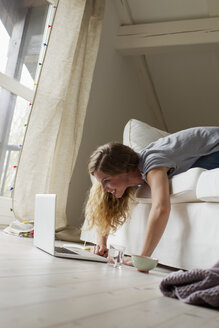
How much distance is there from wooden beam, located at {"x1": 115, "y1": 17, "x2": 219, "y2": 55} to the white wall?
0.14 m

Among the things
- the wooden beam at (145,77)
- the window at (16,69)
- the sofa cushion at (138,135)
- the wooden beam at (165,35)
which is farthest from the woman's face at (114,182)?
the wooden beam at (145,77)

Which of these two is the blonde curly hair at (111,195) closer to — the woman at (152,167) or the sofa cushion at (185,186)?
the woman at (152,167)

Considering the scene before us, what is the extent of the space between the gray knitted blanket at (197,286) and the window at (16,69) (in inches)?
86.4

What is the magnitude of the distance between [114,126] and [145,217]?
2.03 metres

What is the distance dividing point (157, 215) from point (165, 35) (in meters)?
2.36

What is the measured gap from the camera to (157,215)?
1.72 m

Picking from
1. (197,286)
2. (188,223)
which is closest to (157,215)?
(188,223)

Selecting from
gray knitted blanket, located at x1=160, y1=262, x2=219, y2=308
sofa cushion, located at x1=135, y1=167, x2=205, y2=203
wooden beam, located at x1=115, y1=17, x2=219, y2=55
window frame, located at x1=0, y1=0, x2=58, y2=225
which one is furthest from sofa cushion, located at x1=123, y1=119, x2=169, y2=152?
gray knitted blanket, located at x1=160, y1=262, x2=219, y2=308

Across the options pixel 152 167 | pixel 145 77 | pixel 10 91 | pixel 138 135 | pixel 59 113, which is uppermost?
pixel 145 77

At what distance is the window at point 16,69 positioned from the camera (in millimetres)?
2975

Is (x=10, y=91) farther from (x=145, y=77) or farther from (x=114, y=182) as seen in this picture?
(x=145, y=77)

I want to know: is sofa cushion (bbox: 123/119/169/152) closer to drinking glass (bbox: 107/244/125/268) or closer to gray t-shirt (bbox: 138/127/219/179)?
gray t-shirt (bbox: 138/127/219/179)

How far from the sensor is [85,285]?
1090 mm

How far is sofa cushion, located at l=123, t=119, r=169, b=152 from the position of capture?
8.30 feet
